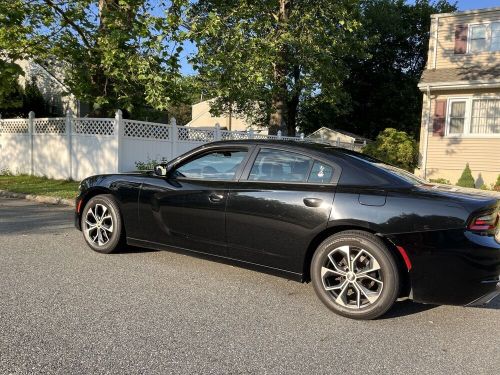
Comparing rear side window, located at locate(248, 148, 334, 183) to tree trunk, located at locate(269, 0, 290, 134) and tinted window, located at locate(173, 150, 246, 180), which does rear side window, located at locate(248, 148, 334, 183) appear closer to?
tinted window, located at locate(173, 150, 246, 180)

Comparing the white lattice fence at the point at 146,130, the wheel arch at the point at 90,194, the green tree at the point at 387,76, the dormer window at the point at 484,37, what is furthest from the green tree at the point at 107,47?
the green tree at the point at 387,76

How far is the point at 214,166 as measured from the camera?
489cm

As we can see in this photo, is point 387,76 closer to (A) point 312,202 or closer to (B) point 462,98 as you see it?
(B) point 462,98

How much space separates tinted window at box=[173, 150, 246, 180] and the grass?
6144mm

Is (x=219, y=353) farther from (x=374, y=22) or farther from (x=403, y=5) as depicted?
(x=403, y=5)

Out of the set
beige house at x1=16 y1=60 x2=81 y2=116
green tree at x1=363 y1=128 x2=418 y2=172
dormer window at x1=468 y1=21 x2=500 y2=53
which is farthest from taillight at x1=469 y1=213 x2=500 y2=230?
beige house at x1=16 y1=60 x2=81 y2=116

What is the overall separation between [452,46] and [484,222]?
15874 millimetres

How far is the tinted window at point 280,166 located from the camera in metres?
4.32

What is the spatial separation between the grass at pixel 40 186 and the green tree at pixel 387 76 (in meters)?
20.5

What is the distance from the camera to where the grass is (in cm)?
1083

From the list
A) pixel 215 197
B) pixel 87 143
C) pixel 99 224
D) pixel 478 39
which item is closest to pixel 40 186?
pixel 87 143

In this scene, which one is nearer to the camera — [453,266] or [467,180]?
[453,266]

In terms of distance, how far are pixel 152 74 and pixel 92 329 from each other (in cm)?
939

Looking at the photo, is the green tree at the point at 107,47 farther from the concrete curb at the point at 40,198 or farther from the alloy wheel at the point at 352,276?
the alloy wheel at the point at 352,276
